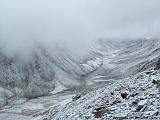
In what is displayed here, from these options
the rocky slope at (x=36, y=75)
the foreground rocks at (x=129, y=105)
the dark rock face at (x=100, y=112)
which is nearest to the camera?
the foreground rocks at (x=129, y=105)

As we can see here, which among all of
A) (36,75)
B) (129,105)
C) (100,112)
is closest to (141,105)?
(129,105)

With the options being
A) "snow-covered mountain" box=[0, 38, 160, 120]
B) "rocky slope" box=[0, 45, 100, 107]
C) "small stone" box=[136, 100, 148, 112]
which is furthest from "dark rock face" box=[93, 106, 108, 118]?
"rocky slope" box=[0, 45, 100, 107]

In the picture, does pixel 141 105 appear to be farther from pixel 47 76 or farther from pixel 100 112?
pixel 47 76

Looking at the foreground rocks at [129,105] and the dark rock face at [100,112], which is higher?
the foreground rocks at [129,105]

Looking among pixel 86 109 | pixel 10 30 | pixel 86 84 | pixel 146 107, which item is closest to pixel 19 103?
pixel 86 84

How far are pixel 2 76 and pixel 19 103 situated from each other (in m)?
17.6

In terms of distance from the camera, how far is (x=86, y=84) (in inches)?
5635

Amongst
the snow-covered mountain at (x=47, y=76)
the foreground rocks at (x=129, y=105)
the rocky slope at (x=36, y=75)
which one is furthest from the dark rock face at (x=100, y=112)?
the rocky slope at (x=36, y=75)

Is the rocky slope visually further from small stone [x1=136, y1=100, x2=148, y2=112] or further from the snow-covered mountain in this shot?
small stone [x1=136, y1=100, x2=148, y2=112]

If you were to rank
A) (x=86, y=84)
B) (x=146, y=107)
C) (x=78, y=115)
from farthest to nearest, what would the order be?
(x=86, y=84) < (x=78, y=115) < (x=146, y=107)

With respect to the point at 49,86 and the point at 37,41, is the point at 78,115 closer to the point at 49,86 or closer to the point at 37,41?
the point at 49,86

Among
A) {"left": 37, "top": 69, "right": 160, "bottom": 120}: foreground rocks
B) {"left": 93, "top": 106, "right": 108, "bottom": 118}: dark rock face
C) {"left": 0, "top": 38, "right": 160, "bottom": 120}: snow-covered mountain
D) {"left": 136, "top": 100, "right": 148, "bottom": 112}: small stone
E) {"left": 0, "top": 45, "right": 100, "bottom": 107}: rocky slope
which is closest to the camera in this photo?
{"left": 37, "top": 69, "right": 160, "bottom": 120}: foreground rocks

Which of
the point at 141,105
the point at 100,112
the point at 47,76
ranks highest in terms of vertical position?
the point at 141,105

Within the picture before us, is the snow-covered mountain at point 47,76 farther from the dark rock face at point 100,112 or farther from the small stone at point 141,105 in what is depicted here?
the small stone at point 141,105
